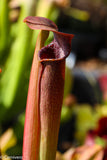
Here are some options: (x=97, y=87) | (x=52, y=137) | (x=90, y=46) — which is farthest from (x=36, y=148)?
(x=90, y=46)

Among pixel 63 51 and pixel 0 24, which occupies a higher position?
pixel 63 51

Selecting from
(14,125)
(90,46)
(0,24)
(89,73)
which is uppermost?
(0,24)

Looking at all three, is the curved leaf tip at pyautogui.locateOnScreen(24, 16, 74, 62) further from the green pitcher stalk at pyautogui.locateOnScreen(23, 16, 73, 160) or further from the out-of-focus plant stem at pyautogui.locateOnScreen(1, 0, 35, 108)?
the out-of-focus plant stem at pyautogui.locateOnScreen(1, 0, 35, 108)

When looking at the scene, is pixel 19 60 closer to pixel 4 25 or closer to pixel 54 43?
pixel 4 25

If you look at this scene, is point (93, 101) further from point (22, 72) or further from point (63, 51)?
point (63, 51)

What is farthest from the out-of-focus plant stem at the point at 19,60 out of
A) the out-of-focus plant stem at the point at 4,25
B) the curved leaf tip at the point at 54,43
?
the curved leaf tip at the point at 54,43

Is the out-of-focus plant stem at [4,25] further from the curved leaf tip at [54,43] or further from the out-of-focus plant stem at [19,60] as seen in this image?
the curved leaf tip at [54,43]

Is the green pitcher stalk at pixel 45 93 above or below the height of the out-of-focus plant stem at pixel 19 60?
above

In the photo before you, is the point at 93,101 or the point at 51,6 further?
the point at 93,101

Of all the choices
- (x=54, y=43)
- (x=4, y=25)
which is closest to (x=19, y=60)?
(x=4, y=25)
